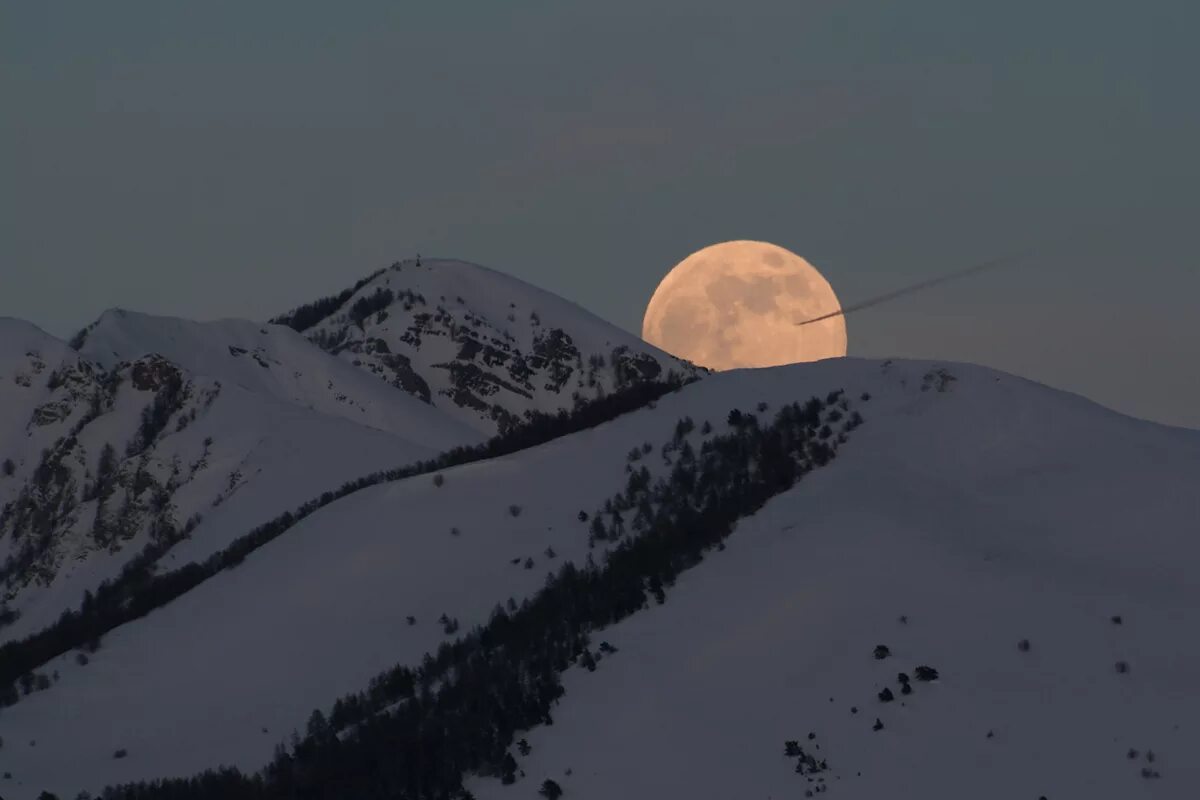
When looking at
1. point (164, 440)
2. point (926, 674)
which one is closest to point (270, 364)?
point (164, 440)

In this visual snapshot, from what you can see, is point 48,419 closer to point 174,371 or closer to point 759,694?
point 174,371

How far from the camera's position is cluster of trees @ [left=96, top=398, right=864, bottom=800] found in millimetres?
70875

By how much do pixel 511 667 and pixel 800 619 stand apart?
30.6ft

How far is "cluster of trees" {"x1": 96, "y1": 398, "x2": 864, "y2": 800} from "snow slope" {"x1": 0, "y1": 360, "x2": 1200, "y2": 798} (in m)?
1.30

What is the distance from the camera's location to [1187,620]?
240 feet

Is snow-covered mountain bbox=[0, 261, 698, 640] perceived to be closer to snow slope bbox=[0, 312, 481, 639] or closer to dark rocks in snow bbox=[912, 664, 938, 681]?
snow slope bbox=[0, 312, 481, 639]

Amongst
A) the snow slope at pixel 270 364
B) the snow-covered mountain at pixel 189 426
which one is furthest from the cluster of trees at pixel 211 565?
the snow slope at pixel 270 364

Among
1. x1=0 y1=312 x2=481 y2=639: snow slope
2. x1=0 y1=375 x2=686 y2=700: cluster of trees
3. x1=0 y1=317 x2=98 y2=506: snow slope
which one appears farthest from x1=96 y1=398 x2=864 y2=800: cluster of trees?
x1=0 y1=317 x2=98 y2=506: snow slope

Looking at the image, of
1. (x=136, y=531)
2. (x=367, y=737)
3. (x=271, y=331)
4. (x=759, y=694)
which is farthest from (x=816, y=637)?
(x=271, y=331)

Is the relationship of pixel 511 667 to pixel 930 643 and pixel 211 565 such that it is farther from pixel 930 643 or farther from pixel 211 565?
pixel 211 565

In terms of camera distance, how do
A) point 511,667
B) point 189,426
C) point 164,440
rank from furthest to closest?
1. point 189,426
2. point 164,440
3. point 511,667

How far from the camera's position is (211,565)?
344 ft

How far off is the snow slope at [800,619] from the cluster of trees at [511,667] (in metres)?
1.30

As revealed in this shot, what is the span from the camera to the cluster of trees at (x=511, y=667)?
70.9m
